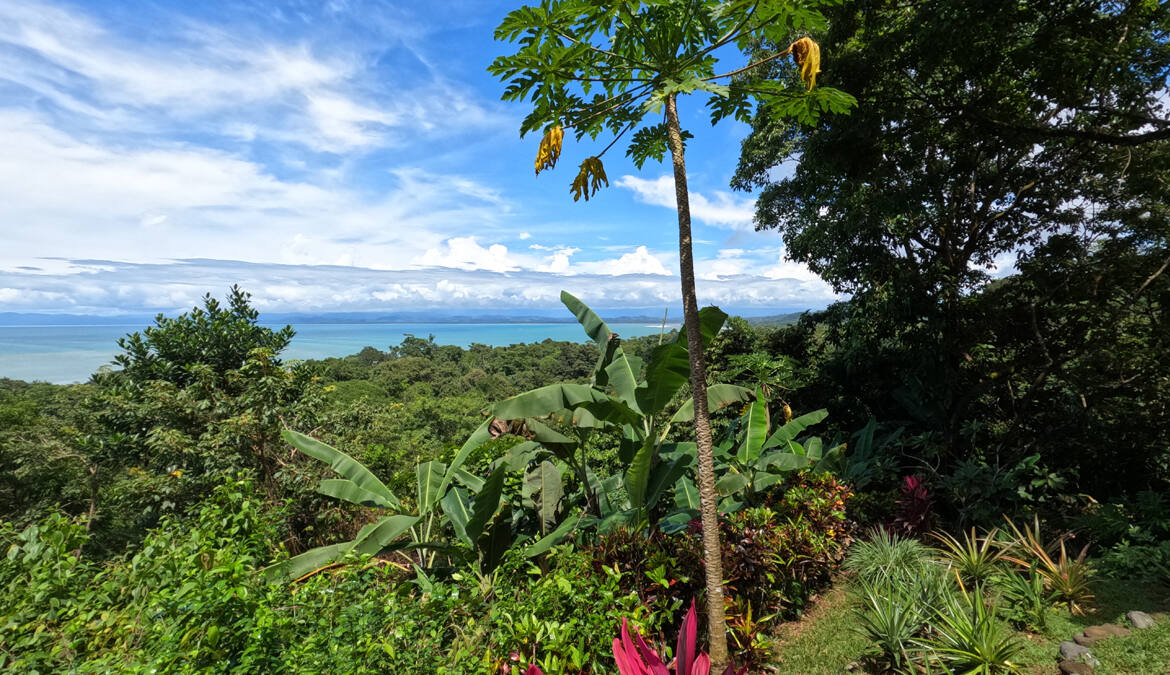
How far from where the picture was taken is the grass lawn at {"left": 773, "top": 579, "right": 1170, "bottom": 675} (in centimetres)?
323

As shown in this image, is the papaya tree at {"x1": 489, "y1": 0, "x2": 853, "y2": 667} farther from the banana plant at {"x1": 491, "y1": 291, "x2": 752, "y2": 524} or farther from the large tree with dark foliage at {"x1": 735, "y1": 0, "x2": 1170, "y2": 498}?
the large tree with dark foliage at {"x1": 735, "y1": 0, "x2": 1170, "y2": 498}

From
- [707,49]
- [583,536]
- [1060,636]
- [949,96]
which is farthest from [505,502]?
[949,96]

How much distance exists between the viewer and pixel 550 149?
2809 mm

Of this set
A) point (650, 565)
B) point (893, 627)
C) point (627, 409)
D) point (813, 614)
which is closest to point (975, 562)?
point (813, 614)

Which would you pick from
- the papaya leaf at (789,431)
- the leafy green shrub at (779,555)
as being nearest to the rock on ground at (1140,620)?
the leafy green shrub at (779,555)

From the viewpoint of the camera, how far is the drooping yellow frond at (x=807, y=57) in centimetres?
245

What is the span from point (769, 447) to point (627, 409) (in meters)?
2.75

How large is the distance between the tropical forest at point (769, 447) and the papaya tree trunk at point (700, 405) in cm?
2

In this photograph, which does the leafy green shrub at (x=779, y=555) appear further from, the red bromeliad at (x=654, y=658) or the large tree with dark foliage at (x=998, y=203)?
the large tree with dark foliage at (x=998, y=203)

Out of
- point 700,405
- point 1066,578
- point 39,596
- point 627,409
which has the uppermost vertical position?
point 700,405

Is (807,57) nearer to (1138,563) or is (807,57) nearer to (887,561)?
(887,561)

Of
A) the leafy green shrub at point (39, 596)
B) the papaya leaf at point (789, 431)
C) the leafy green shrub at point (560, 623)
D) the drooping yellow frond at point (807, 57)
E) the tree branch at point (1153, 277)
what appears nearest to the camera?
the leafy green shrub at point (39, 596)

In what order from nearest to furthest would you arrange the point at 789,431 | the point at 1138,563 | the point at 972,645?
the point at 972,645 → the point at 1138,563 → the point at 789,431

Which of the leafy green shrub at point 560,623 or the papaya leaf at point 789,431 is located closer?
the leafy green shrub at point 560,623
